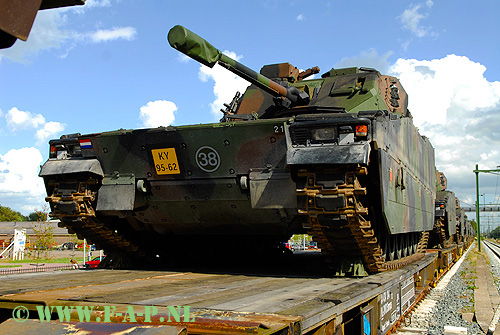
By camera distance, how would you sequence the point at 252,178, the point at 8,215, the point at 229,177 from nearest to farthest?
the point at 252,178, the point at 229,177, the point at 8,215

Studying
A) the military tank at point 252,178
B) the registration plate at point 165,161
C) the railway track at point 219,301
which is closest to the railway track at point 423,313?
the railway track at point 219,301

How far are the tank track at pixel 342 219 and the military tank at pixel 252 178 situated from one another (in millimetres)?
14

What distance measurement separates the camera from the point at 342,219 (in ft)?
19.8

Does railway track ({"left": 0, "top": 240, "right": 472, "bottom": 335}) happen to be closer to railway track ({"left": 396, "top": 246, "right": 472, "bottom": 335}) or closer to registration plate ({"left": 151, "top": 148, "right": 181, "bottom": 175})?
railway track ({"left": 396, "top": 246, "right": 472, "bottom": 335})

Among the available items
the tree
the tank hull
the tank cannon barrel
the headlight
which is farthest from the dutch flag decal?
the tree

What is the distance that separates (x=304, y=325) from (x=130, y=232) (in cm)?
554

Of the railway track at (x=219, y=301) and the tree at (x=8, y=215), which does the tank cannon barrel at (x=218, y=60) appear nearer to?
the railway track at (x=219, y=301)

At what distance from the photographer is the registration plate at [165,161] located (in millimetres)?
6994

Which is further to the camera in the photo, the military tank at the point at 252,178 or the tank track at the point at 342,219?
the military tank at the point at 252,178

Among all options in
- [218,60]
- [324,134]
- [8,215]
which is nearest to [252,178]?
[324,134]

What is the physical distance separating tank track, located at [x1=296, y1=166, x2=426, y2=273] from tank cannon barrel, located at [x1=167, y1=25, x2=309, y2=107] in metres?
1.90

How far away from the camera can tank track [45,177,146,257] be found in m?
7.23

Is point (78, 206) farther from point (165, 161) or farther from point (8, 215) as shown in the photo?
point (8, 215)

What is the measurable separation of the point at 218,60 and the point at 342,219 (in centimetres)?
270
